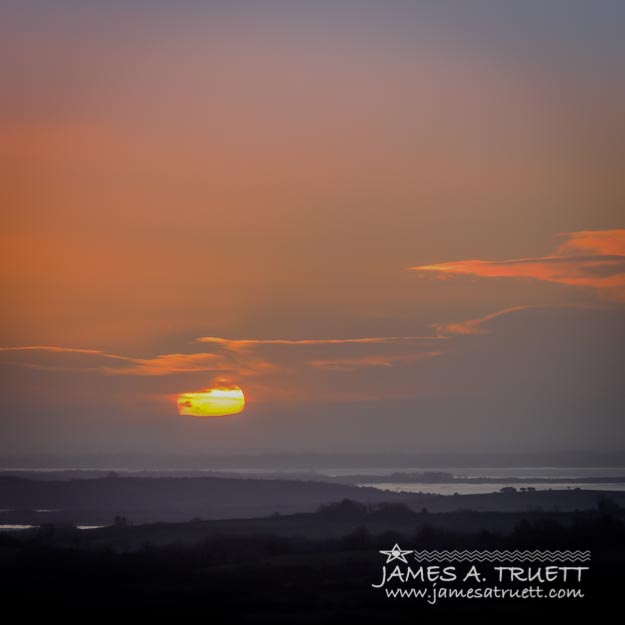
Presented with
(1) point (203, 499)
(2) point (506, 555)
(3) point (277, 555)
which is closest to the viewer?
(2) point (506, 555)

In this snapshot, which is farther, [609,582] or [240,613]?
[609,582]

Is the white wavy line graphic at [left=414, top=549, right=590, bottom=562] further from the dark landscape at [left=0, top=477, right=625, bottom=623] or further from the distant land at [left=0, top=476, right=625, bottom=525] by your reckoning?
the distant land at [left=0, top=476, right=625, bottom=525]

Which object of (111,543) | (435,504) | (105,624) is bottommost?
(105,624)

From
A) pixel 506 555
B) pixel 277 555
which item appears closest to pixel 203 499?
pixel 277 555

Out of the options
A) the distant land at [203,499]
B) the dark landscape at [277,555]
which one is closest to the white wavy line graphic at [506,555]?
the dark landscape at [277,555]

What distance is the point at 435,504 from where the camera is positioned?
3388 inches

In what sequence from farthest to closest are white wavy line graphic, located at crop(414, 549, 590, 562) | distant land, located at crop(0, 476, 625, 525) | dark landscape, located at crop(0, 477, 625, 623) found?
distant land, located at crop(0, 476, 625, 525) → white wavy line graphic, located at crop(414, 549, 590, 562) → dark landscape, located at crop(0, 477, 625, 623)

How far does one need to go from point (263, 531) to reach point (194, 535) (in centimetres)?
377

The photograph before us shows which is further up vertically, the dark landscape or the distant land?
the distant land

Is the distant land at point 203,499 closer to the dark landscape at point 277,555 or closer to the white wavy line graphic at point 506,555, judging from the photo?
the dark landscape at point 277,555

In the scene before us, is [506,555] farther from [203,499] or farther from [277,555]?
[203,499]

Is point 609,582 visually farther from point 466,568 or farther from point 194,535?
point 194,535

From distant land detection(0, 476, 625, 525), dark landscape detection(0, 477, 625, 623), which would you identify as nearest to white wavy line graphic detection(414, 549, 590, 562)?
dark landscape detection(0, 477, 625, 623)

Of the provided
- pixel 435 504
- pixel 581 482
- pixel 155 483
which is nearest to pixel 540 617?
pixel 435 504
